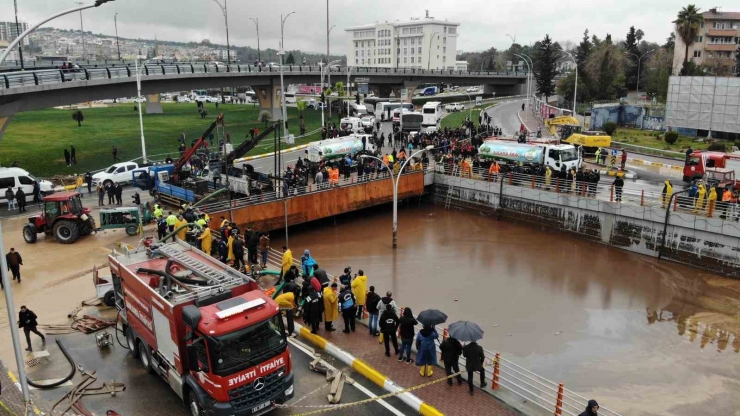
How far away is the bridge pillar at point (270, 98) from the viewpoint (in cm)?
7144

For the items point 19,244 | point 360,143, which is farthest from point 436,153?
point 19,244

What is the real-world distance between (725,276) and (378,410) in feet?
67.6

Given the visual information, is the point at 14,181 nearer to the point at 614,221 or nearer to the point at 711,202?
the point at 614,221

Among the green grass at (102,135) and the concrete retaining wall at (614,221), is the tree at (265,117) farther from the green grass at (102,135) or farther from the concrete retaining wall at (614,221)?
the concrete retaining wall at (614,221)

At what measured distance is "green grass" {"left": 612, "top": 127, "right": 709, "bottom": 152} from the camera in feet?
157

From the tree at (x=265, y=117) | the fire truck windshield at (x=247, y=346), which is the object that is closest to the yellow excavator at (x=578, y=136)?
the tree at (x=265, y=117)

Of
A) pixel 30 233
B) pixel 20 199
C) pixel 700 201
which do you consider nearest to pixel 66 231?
pixel 30 233

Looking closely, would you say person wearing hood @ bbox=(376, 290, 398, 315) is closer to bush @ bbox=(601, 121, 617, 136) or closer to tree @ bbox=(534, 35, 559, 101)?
bush @ bbox=(601, 121, 617, 136)

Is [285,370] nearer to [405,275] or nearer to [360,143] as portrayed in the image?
[405,275]

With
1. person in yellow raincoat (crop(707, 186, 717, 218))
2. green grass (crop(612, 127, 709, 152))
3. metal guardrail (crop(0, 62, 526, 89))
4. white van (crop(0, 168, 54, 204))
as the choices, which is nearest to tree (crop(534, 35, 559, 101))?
metal guardrail (crop(0, 62, 526, 89))

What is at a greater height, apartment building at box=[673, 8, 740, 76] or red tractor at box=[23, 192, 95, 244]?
apartment building at box=[673, 8, 740, 76]

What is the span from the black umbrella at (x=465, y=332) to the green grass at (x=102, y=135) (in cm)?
3697

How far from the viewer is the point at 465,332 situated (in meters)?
12.1

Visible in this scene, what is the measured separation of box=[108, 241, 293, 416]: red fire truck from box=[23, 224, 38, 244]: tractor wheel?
46.5 feet
